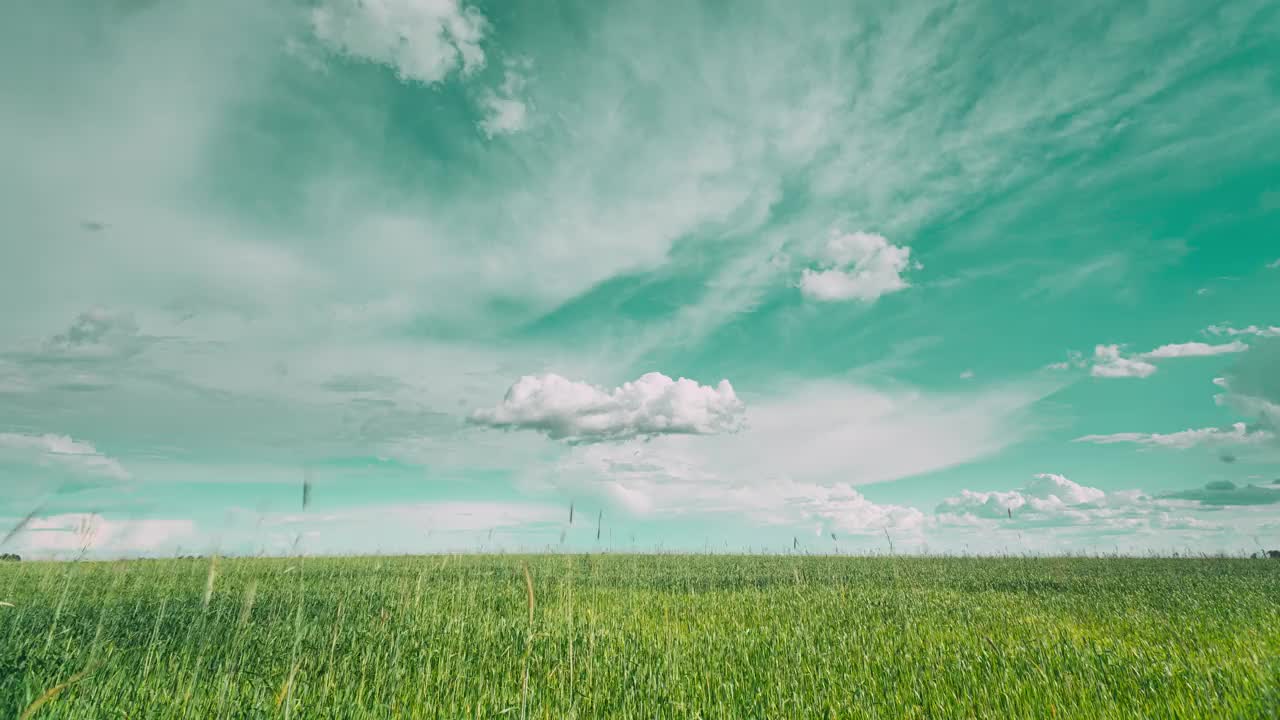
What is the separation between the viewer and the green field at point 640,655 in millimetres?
6301

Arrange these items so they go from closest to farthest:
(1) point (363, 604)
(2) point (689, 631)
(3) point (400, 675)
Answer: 1. (3) point (400, 675)
2. (2) point (689, 631)
3. (1) point (363, 604)

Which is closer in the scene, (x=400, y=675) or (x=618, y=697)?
(x=618, y=697)

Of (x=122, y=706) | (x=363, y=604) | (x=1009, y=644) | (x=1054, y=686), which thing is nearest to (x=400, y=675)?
(x=122, y=706)

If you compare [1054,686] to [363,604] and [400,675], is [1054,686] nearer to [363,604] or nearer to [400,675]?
[400,675]

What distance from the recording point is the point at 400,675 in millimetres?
7422

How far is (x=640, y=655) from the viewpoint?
27.3 feet

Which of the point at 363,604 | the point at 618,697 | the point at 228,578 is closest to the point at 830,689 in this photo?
the point at 618,697

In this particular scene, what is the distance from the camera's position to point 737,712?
6301 mm

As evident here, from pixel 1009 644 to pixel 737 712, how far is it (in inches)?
205

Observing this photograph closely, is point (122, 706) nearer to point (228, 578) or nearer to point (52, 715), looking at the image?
point (52, 715)

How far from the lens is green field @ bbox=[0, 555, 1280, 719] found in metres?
6.30

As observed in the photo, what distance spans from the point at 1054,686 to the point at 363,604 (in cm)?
1192

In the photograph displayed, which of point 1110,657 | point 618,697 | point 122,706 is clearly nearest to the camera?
point 122,706

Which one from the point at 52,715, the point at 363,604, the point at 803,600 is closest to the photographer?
the point at 52,715
